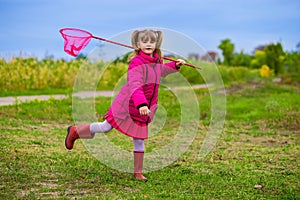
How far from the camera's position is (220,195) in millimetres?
4230

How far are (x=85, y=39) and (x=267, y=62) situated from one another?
21.5m

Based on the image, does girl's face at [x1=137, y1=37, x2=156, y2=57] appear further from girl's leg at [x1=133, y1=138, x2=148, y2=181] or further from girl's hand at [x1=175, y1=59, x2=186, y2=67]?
girl's leg at [x1=133, y1=138, x2=148, y2=181]

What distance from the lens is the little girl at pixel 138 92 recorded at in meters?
4.47

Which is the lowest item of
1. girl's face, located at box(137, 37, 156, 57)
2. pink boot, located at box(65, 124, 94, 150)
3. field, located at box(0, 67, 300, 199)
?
field, located at box(0, 67, 300, 199)

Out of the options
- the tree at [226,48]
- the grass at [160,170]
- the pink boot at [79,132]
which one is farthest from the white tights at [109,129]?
the tree at [226,48]

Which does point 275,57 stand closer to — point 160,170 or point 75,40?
point 160,170

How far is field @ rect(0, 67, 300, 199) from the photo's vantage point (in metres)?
4.26

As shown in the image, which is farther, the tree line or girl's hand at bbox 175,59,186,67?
the tree line

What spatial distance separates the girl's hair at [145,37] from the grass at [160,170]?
1247 mm

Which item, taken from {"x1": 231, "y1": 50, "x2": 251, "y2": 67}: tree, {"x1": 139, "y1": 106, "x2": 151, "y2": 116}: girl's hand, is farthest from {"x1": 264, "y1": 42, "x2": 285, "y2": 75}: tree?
{"x1": 139, "y1": 106, "x2": 151, "y2": 116}: girl's hand

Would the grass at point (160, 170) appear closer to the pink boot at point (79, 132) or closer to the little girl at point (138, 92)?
the pink boot at point (79, 132)

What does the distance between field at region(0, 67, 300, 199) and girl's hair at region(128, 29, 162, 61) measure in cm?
124

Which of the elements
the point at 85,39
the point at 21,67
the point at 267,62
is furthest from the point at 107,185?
the point at 267,62

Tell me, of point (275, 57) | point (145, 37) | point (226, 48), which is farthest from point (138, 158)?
point (226, 48)
